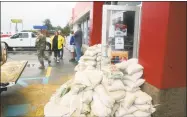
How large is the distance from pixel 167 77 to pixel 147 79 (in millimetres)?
500

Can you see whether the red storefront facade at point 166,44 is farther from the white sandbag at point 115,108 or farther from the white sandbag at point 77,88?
the white sandbag at point 77,88

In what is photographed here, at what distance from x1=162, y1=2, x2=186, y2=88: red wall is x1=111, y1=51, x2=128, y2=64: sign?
1815 millimetres

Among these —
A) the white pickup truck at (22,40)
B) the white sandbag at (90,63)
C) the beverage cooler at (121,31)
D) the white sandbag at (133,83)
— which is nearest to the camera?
the white sandbag at (133,83)

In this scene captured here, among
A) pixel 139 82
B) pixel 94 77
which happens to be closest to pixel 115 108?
pixel 94 77

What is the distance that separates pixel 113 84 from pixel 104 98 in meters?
0.40

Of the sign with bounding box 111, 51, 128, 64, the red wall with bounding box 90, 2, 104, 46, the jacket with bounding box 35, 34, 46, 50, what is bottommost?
the sign with bounding box 111, 51, 128, 64

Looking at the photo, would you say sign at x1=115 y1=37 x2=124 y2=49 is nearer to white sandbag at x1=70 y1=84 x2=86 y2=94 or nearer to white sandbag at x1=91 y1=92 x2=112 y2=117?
white sandbag at x1=70 y1=84 x2=86 y2=94

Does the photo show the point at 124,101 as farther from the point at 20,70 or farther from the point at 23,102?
the point at 20,70

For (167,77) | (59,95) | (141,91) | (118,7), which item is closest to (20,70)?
(59,95)

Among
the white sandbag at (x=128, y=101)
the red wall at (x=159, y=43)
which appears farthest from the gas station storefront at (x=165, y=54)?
the white sandbag at (x=128, y=101)

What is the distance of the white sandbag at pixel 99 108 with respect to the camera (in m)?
3.77

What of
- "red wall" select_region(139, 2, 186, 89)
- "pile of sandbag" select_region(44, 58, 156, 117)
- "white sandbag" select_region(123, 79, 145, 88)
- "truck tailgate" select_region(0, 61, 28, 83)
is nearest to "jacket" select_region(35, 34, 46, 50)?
"truck tailgate" select_region(0, 61, 28, 83)

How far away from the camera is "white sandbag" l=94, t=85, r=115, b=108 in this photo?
384 centimetres

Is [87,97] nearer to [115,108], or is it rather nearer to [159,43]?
[115,108]
